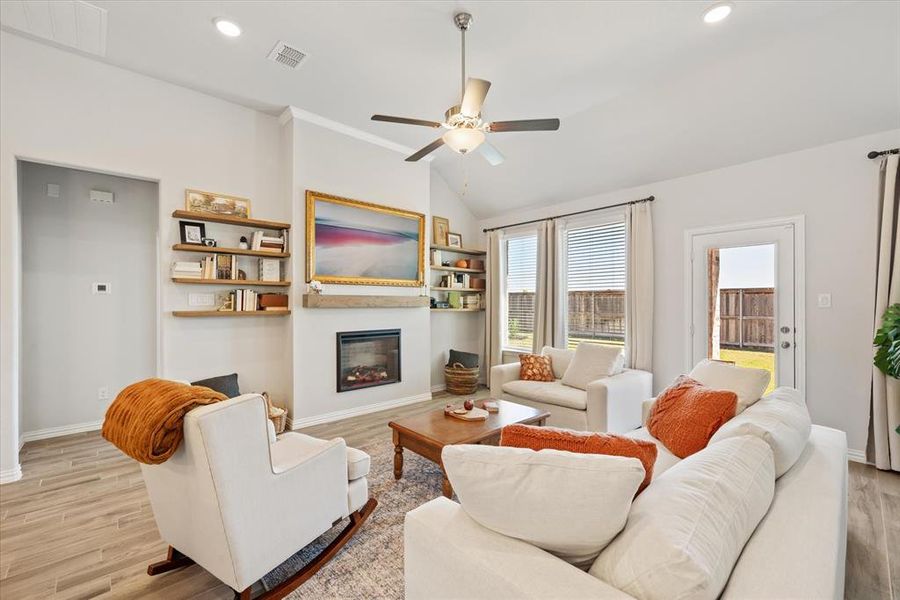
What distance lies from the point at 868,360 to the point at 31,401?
23.8ft

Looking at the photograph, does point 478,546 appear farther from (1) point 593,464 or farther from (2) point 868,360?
(2) point 868,360

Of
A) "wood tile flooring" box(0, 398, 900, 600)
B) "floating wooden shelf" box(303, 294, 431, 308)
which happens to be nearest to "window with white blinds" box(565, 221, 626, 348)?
"floating wooden shelf" box(303, 294, 431, 308)

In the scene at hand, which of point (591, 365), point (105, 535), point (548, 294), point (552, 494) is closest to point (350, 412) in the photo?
point (105, 535)

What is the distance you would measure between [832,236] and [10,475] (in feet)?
22.0

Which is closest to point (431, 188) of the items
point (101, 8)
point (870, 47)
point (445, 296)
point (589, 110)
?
point (445, 296)

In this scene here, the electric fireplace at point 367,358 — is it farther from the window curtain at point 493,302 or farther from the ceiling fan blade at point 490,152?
the ceiling fan blade at point 490,152

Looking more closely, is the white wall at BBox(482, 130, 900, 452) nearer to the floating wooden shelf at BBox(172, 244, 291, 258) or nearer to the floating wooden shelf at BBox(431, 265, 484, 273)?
the floating wooden shelf at BBox(431, 265, 484, 273)

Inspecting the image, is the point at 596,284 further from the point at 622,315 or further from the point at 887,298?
the point at 887,298

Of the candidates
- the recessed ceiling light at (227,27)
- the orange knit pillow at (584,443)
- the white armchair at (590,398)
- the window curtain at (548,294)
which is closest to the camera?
the orange knit pillow at (584,443)

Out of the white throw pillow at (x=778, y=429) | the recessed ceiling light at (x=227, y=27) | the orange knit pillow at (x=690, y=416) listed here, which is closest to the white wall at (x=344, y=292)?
the recessed ceiling light at (x=227, y=27)

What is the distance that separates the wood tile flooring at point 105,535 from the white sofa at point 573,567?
1.14 m

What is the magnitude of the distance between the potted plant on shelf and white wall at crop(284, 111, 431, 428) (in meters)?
4.16

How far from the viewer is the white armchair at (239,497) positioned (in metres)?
1.44

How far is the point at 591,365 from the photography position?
3895 mm
